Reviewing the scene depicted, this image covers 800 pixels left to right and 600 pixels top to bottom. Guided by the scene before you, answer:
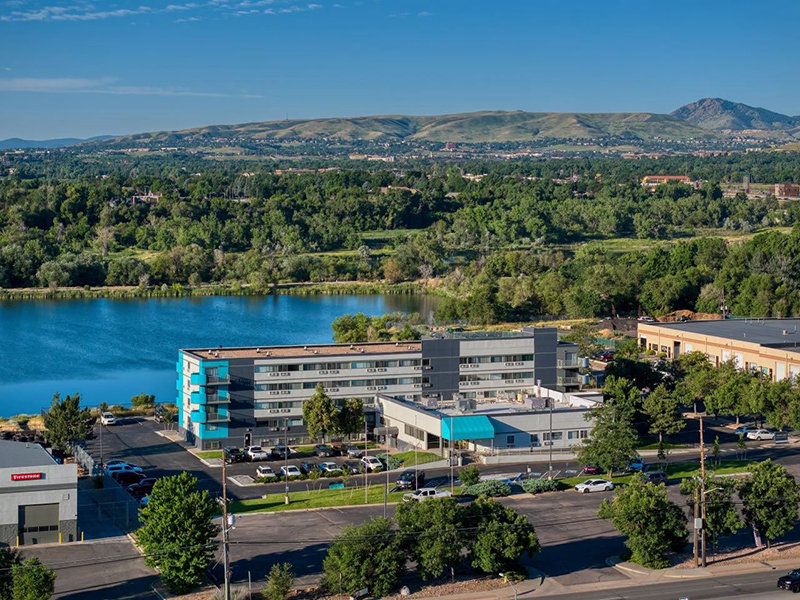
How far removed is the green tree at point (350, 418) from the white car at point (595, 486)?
7.45 meters

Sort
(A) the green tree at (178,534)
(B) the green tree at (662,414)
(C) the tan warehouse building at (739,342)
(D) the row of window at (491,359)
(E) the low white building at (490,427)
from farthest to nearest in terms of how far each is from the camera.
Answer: (C) the tan warehouse building at (739,342)
(D) the row of window at (491,359)
(B) the green tree at (662,414)
(E) the low white building at (490,427)
(A) the green tree at (178,534)

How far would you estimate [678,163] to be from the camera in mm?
190750

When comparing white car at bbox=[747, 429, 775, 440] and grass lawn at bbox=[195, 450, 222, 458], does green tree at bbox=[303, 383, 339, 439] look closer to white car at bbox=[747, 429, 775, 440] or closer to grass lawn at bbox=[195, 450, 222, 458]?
grass lawn at bbox=[195, 450, 222, 458]

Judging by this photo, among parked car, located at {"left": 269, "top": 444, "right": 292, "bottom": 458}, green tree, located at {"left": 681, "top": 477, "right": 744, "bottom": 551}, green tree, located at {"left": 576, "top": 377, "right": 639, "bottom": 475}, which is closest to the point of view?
green tree, located at {"left": 681, "top": 477, "right": 744, "bottom": 551}

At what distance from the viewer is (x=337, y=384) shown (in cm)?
3581

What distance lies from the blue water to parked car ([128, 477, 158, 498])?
14.4 m

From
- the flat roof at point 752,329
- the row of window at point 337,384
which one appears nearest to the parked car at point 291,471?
the row of window at point 337,384

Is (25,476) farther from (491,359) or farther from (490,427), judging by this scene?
(491,359)

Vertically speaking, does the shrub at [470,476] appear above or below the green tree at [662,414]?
below

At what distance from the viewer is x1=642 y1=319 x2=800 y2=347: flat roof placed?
43.2m

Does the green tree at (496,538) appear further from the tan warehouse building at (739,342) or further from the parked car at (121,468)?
the tan warehouse building at (739,342)

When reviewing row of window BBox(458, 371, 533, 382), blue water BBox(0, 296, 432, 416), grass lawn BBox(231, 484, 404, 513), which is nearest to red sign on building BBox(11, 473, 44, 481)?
grass lawn BBox(231, 484, 404, 513)

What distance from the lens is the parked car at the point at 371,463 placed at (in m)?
31.2

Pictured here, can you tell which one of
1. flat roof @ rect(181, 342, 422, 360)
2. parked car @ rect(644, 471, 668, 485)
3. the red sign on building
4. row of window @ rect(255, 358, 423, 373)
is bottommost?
parked car @ rect(644, 471, 668, 485)
